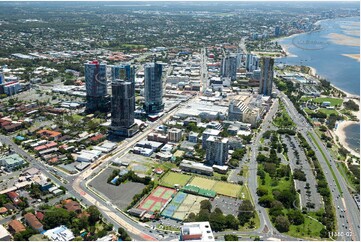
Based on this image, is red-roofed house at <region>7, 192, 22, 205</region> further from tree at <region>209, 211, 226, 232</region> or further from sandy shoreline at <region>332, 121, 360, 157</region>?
sandy shoreline at <region>332, 121, 360, 157</region>

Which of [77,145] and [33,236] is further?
[77,145]

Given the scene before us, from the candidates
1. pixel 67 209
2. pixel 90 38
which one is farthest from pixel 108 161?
pixel 90 38

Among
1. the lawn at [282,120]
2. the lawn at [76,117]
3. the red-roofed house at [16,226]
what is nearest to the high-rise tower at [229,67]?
the lawn at [282,120]

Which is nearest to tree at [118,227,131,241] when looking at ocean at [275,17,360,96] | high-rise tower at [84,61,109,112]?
high-rise tower at [84,61,109,112]

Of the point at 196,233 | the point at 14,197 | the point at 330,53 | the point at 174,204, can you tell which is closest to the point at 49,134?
the point at 14,197

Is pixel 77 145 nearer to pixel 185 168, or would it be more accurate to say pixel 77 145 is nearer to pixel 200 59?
pixel 185 168

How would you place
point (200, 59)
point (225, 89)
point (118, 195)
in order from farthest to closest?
point (200, 59), point (225, 89), point (118, 195)

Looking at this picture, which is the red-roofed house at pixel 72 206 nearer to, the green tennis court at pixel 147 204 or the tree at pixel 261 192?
the green tennis court at pixel 147 204

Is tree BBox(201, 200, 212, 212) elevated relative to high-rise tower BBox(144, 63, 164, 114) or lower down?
lower down
